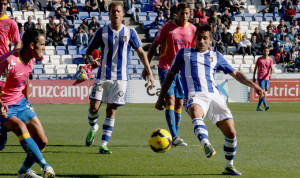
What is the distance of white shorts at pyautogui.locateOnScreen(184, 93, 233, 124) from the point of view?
6570 millimetres

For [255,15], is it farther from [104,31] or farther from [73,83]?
[104,31]

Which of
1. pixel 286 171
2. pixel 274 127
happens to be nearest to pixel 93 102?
pixel 286 171

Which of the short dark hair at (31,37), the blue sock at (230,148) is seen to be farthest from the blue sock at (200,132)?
the short dark hair at (31,37)

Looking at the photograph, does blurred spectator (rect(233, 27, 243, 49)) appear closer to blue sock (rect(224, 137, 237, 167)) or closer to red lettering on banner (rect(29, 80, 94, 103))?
red lettering on banner (rect(29, 80, 94, 103))

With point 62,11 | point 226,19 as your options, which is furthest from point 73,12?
point 226,19

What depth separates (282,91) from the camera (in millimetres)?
26016

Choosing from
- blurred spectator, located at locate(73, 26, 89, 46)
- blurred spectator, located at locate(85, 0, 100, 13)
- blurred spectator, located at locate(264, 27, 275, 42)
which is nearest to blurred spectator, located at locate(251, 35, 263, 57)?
blurred spectator, located at locate(264, 27, 275, 42)

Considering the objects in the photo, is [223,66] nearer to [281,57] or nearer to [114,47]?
[114,47]

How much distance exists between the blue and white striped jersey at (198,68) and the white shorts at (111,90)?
5.44 feet

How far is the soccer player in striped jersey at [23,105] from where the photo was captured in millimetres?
5824

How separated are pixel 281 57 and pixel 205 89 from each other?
75.5 ft

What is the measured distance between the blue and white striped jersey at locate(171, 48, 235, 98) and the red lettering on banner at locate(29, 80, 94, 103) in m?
17.2

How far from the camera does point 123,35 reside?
27.7 ft

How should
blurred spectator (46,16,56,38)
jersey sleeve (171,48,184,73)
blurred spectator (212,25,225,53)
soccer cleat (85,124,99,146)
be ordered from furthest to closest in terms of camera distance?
blurred spectator (212,25,225,53) < blurred spectator (46,16,56,38) < soccer cleat (85,124,99,146) < jersey sleeve (171,48,184,73)
